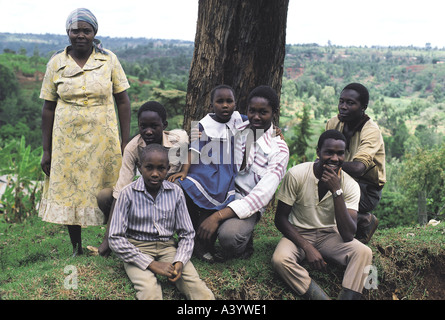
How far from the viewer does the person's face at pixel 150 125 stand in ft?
11.0

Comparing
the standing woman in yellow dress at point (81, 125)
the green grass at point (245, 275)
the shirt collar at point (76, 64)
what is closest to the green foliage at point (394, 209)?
the green grass at point (245, 275)

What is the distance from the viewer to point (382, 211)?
59.5 ft

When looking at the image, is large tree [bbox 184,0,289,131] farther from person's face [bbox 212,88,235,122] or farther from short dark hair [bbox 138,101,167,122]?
short dark hair [bbox 138,101,167,122]

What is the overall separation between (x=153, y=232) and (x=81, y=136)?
1.21m

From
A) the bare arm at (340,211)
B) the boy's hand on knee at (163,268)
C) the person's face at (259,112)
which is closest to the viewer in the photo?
the boy's hand on knee at (163,268)

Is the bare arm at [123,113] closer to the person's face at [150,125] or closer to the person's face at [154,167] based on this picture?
the person's face at [150,125]

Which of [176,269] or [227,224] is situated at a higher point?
[227,224]

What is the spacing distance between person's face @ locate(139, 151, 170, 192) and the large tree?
1.83 meters

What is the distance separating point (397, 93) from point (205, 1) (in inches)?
4799

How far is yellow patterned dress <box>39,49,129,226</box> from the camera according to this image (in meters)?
3.57

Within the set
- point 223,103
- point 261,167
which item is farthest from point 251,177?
point 223,103

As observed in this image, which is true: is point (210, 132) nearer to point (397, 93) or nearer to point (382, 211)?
point (382, 211)

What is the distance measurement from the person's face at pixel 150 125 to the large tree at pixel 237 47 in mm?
1388
